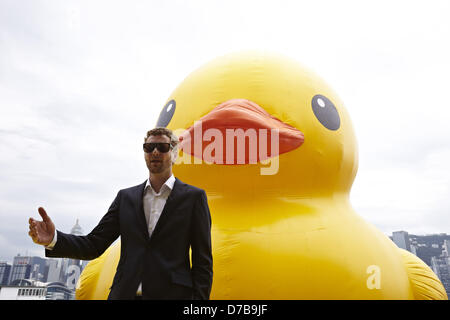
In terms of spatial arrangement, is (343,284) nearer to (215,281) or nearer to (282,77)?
(215,281)

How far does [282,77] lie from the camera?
126 inches

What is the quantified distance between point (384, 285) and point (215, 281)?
50.1 inches

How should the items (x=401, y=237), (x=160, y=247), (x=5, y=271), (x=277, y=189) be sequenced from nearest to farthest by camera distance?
(x=160, y=247), (x=277, y=189), (x=401, y=237), (x=5, y=271)

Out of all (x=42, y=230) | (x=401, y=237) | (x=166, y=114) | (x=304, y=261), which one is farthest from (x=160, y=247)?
(x=401, y=237)

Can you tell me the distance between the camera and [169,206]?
1502 millimetres

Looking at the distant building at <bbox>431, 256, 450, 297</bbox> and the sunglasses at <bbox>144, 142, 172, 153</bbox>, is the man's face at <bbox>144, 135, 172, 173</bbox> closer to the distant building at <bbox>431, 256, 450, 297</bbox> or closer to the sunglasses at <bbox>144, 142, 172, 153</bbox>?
the sunglasses at <bbox>144, 142, 172, 153</bbox>

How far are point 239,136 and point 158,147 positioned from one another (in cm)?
115

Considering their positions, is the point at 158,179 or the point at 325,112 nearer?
the point at 158,179

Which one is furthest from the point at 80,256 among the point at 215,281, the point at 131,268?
the point at 215,281

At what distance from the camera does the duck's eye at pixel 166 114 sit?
3.37m

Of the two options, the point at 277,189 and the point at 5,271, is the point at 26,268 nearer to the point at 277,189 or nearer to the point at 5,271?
the point at 5,271

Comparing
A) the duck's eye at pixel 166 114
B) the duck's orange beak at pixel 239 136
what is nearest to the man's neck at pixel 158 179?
the duck's orange beak at pixel 239 136

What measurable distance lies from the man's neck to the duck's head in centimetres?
105

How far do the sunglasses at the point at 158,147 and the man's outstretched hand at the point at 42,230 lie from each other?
1.77 ft
